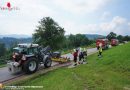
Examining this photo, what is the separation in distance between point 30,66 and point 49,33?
51.4 m

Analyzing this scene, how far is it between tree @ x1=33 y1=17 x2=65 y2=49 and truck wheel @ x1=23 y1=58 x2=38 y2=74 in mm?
47708

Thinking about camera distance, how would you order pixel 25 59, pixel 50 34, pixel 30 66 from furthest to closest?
pixel 50 34 → pixel 30 66 → pixel 25 59

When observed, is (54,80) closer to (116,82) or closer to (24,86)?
(24,86)

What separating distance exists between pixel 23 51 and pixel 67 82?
6.42m

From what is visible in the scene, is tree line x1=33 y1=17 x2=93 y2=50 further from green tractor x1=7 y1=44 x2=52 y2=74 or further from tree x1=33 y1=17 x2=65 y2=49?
green tractor x1=7 y1=44 x2=52 y2=74

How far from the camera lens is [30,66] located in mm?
18859

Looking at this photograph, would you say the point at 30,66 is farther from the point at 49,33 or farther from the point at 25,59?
the point at 49,33

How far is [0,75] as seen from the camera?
1848 cm

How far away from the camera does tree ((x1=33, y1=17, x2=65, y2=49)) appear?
6812 cm

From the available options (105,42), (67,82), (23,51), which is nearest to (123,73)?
(67,82)

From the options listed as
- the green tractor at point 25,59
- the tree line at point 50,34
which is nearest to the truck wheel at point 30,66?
the green tractor at point 25,59

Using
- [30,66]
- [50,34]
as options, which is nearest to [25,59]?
[30,66]

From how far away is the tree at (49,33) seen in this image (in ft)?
224

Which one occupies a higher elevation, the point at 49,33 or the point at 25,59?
the point at 49,33
